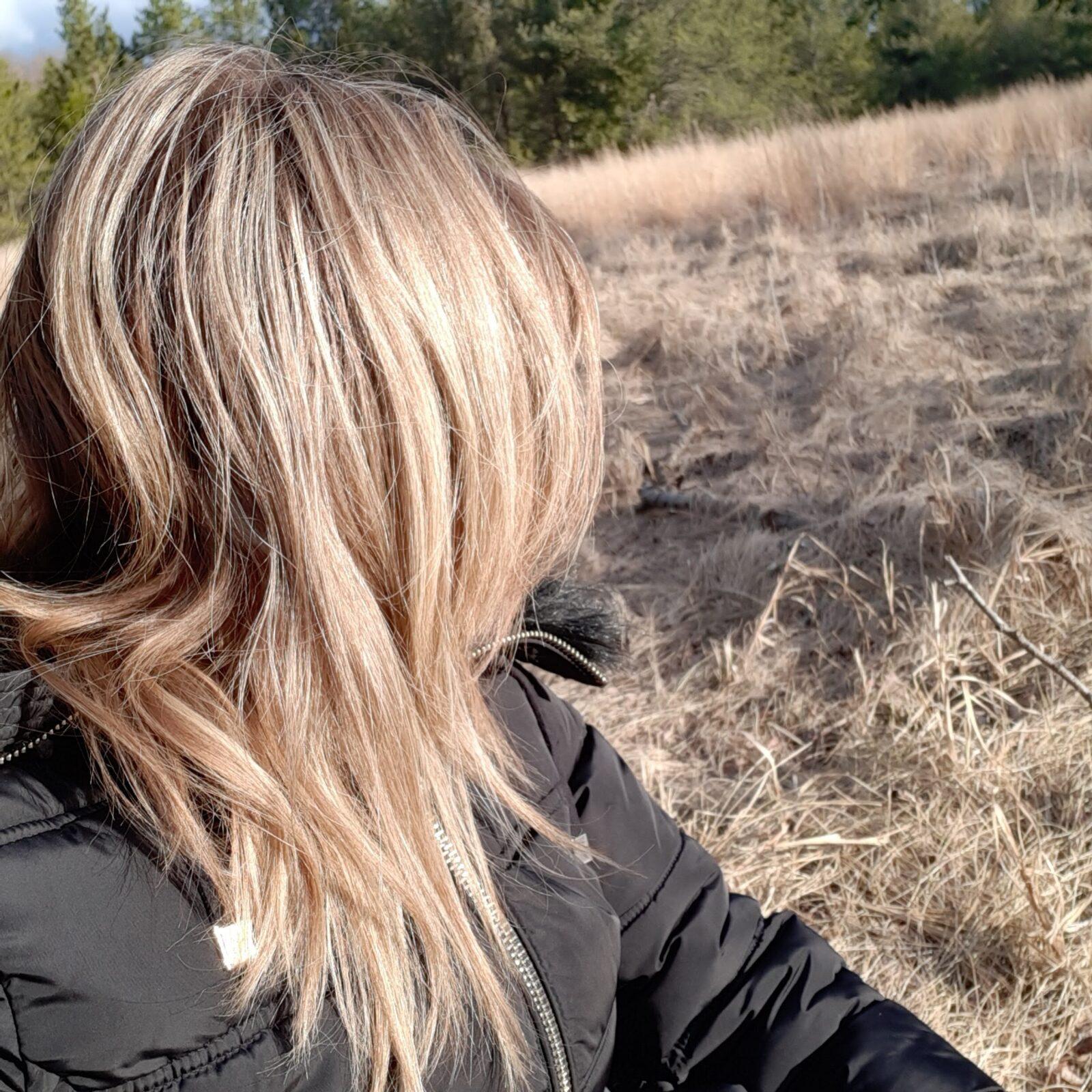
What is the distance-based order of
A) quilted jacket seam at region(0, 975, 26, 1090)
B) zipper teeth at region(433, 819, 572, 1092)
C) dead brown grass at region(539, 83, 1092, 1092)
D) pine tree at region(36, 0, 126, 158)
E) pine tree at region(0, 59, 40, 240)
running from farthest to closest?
pine tree at region(36, 0, 126, 158), pine tree at region(0, 59, 40, 240), dead brown grass at region(539, 83, 1092, 1092), zipper teeth at region(433, 819, 572, 1092), quilted jacket seam at region(0, 975, 26, 1090)

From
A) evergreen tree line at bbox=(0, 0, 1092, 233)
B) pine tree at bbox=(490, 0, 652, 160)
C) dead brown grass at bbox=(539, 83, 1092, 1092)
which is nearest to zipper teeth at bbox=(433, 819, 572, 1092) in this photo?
dead brown grass at bbox=(539, 83, 1092, 1092)

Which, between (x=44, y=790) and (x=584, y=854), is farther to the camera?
(x=584, y=854)

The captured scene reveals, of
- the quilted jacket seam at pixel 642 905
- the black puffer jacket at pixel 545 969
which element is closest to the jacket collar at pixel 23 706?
the black puffer jacket at pixel 545 969

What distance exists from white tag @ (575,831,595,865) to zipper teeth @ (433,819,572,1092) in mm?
145

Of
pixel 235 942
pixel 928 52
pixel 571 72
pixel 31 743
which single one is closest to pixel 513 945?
pixel 235 942

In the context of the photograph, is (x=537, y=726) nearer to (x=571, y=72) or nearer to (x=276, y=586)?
(x=276, y=586)

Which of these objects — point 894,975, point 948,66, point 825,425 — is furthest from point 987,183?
point 948,66

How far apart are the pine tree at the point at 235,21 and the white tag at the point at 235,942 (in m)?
0.92

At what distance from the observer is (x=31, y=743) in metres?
0.80

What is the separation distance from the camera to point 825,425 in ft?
12.2

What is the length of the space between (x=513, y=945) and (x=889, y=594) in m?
1.88

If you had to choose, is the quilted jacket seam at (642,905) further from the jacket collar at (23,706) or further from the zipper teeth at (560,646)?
the jacket collar at (23,706)

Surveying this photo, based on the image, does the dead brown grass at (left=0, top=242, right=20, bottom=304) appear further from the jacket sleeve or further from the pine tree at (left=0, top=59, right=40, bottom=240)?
the pine tree at (left=0, top=59, right=40, bottom=240)

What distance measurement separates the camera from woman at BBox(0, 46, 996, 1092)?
80cm
